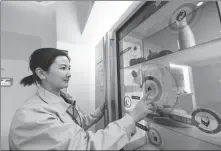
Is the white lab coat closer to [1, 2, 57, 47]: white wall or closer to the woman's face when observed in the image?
the woman's face

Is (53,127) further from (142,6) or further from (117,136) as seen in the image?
(142,6)

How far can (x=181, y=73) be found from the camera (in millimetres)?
594

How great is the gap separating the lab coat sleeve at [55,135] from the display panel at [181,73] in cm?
28

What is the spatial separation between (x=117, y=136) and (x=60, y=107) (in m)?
0.41

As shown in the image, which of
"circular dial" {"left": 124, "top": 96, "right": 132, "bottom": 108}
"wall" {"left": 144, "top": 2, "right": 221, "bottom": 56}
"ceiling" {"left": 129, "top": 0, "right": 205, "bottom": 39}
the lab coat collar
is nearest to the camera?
"wall" {"left": 144, "top": 2, "right": 221, "bottom": 56}

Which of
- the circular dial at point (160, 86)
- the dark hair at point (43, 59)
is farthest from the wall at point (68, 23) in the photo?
the circular dial at point (160, 86)

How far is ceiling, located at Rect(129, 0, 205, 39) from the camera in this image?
61 cm

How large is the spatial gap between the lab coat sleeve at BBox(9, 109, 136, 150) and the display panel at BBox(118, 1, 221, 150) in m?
0.28

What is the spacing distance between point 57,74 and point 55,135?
440 millimetres

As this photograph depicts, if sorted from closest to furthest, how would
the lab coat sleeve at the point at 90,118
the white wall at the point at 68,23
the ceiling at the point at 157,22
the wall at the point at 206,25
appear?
the wall at the point at 206,25 → the ceiling at the point at 157,22 → the lab coat sleeve at the point at 90,118 → the white wall at the point at 68,23

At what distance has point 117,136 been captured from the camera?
551mm

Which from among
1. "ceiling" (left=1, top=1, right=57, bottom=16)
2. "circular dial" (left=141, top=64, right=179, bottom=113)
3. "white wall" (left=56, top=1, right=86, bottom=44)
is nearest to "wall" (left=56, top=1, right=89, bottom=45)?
"white wall" (left=56, top=1, right=86, bottom=44)

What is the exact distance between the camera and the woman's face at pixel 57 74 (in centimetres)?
83

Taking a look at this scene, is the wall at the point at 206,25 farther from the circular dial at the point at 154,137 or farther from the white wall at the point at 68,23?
the white wall at the point at 68,23
